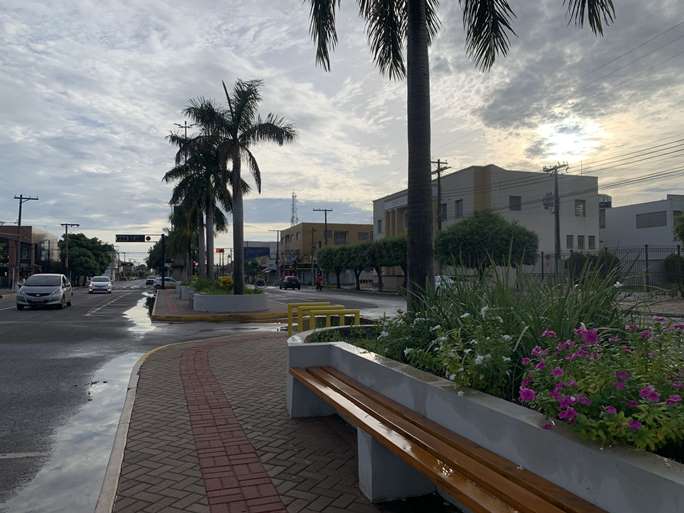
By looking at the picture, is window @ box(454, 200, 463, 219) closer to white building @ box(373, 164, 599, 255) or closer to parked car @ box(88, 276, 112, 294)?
white building @ box(373, 164, 599, 255)

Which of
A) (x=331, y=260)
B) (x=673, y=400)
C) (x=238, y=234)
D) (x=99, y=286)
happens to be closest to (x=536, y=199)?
(x=331, y=260)

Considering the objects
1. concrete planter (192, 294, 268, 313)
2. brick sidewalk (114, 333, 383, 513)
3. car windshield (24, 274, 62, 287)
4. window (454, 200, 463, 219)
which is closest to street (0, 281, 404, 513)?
brick sidewalk (114, 333, 383, 513)

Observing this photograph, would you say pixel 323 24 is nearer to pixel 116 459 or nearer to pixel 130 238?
pixel 116 459

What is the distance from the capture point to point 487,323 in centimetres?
429

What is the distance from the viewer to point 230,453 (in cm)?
523

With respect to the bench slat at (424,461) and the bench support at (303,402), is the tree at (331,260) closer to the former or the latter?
the bench support at (303,402)

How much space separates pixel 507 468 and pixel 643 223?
65624mm

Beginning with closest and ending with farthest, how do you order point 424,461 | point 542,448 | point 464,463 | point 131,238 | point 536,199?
point 542,448
point 464,463
point 424,461
point 536,199
point 131,238

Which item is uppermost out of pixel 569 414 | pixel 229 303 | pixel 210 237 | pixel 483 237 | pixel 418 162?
pixel 483 237

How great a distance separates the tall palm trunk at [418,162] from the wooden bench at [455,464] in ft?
9.08

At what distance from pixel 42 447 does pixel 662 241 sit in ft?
204

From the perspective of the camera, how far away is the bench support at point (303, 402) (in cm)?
638

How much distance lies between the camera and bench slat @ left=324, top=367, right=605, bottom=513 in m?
2.57

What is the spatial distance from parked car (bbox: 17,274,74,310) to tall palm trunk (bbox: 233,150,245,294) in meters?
8.12
